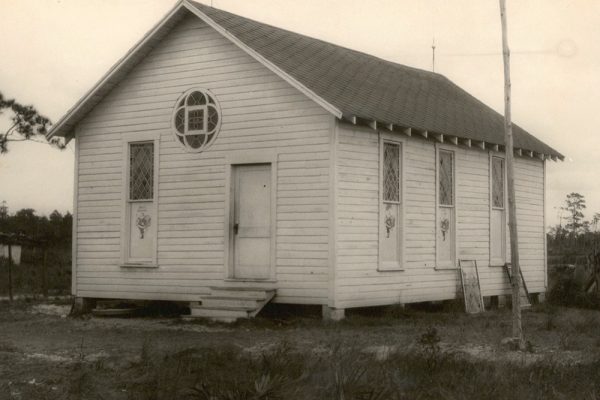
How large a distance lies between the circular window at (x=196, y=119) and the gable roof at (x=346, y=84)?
131 centimetres

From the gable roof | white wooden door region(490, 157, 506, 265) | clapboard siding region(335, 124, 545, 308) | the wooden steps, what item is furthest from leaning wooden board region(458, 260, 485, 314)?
the wooden steps

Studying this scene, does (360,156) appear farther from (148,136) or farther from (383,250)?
(148,136)

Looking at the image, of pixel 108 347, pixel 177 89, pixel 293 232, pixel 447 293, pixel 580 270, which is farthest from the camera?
pixel 580 270

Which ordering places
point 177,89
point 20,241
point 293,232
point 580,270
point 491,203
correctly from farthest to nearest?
point 20,241
point 580,270
point 491,203
point 177,89
point 293,232

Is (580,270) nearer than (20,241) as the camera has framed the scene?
Yes

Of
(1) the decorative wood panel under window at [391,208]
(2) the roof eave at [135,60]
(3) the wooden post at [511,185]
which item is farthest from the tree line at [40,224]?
(3) the wooden post at [511,185]

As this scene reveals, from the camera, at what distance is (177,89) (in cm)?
1689

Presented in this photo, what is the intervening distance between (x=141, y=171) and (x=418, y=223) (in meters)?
5.34

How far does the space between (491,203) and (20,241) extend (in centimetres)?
1204

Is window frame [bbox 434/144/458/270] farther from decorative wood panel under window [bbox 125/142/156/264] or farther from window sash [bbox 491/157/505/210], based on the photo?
decorative wood panel under window [bbox 125/142/156/264]

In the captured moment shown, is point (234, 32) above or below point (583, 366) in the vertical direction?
above

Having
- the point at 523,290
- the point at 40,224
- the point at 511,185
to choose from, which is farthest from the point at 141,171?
the point at 40,224

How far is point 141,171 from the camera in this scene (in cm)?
1733

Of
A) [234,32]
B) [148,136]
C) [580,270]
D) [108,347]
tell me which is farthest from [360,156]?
[580,270]
